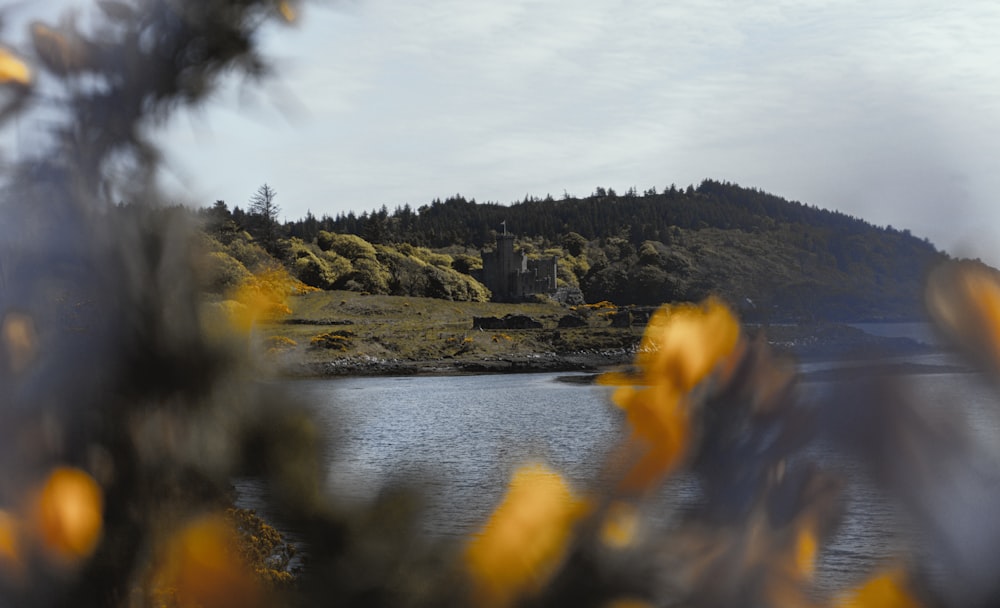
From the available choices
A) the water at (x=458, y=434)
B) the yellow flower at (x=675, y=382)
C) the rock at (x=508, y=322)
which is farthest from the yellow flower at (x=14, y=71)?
the rock at (x=508, y=322)

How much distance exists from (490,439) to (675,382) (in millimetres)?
25826

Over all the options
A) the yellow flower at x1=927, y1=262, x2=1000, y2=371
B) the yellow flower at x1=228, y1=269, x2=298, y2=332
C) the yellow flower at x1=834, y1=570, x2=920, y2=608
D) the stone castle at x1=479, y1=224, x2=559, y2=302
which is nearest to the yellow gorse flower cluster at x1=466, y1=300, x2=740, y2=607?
the yellow flower at x1=927, y1=262, x2=1000, y2=371

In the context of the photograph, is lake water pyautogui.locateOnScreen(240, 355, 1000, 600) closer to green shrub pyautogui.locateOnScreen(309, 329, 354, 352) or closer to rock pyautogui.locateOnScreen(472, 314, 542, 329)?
green shrub pyautogui.locateOnScreen(309, 329, 354, 352)

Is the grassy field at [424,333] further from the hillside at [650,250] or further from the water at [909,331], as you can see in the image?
the water at [909,331]

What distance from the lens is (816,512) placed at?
3.29 meters

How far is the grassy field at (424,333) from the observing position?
66312 mm

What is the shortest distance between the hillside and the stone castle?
288 cm

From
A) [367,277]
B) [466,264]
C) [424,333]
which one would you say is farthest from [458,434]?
[466,264]

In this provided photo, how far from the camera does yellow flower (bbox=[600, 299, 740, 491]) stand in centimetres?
325

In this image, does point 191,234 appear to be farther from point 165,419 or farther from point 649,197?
point 649,197

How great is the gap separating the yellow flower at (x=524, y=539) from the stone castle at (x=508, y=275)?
98.1m

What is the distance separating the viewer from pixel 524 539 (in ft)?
13.1

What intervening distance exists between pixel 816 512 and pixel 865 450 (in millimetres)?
629

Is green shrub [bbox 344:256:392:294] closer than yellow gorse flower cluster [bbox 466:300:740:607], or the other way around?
yellow gorse flower cluster [bbox 466:300:740:607]
